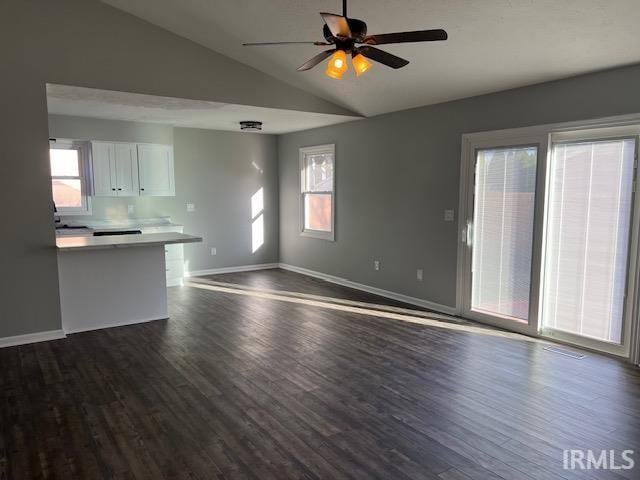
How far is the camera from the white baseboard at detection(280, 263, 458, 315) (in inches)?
203

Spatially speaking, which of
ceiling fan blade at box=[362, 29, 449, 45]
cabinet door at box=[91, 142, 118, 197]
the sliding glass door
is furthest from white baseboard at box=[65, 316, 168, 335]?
ceiling fan blade at box=[362, 29, 449, 45]

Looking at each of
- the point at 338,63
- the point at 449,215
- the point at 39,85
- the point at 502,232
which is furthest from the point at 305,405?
the point at 39,85

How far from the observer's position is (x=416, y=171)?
537cm

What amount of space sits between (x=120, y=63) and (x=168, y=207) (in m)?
2.96

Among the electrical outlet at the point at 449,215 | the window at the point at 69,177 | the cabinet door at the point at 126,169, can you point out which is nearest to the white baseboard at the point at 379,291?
the electrical outlet at the point at 449,215

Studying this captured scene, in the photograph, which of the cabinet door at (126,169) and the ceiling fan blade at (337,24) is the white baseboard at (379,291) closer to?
the cabinet door at (126,169)

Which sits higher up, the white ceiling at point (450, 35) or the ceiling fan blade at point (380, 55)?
the white ceiling at point (450, 35)

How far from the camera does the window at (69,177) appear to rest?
595 cm

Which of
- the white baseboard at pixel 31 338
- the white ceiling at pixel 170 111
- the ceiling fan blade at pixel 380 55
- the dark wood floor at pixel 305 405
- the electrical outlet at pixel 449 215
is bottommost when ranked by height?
the dark wood floor at pixel 305 405

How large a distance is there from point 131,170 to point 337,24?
4.89 metres

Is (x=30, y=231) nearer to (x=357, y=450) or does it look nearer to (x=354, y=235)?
(x=357, y=450)

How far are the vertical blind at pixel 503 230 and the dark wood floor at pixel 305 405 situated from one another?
0.57m

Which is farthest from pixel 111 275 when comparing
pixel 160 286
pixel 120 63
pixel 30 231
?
pixel 120 63

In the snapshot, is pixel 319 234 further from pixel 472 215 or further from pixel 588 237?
pixel 588 237
